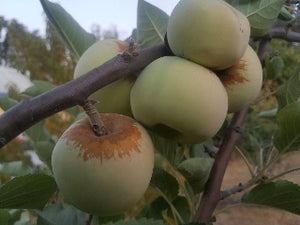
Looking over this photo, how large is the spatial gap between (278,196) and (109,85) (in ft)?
1.41

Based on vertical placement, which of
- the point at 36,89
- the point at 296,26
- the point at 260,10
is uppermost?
the point at 260,10

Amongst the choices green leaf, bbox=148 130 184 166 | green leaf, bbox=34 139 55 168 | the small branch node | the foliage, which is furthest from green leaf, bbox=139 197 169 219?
the small branch node

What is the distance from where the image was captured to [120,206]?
0.48 m

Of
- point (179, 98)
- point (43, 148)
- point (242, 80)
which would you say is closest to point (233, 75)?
point (242, 80)

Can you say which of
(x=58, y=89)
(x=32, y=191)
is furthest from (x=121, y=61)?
(x=32, y=191)

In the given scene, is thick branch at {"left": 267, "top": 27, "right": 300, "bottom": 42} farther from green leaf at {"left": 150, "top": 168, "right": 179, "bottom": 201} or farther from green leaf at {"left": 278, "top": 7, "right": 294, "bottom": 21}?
green leaf at {"left": 150, "top": 168, "right": 179, "bottom": 201}

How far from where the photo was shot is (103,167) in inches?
17.7

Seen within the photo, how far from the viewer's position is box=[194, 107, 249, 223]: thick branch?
737mm

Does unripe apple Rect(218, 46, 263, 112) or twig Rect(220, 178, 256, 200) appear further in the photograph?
twig Rect(220, 178, 256, 200)

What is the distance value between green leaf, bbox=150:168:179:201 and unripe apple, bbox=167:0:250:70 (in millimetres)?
339

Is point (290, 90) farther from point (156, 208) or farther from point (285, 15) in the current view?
point (156, 208)

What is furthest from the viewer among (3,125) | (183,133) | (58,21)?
(58,21)

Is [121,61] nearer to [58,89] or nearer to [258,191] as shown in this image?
[58,89]

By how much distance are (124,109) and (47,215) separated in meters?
0.32
